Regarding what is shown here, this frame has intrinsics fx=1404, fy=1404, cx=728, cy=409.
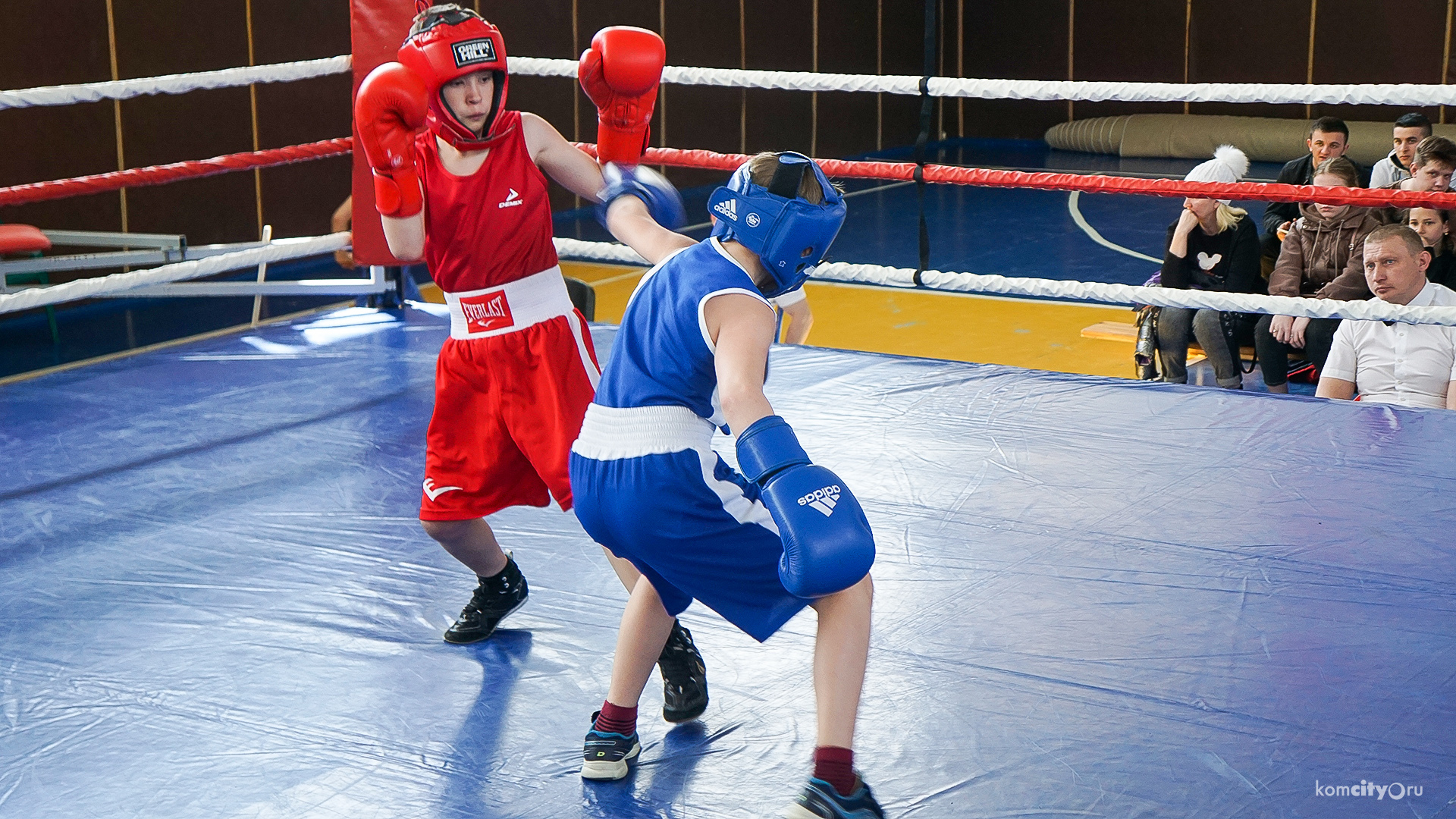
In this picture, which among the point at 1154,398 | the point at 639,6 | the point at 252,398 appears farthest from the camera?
the point at 639,6

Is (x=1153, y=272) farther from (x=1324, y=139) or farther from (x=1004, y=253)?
(x=1324, y=139)

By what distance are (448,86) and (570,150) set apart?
0.27 meters

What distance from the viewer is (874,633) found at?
7.70 feet

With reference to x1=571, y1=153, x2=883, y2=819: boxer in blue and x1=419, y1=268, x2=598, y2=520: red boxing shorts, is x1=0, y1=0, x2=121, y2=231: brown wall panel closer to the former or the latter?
x1=419, y1=268, x2=598, y2=520: red boxing shorts

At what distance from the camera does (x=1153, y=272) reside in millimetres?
7008

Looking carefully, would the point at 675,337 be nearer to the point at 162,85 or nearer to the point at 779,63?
the point at 162,85

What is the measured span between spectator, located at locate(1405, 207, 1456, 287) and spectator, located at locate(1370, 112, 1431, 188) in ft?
1.78

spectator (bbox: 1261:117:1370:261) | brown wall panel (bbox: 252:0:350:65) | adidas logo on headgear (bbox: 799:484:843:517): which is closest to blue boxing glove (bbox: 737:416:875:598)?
adidas logo on headgear (bbox: 799:484:843:517)

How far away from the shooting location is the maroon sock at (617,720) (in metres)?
1.94

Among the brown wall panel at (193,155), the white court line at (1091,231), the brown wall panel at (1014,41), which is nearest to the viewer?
the brown wall panel at (193,155)

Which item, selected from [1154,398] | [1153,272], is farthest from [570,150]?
[1153,272]

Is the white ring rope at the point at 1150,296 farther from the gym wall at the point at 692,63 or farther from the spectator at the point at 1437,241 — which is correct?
the gym wall at the point at 692,63

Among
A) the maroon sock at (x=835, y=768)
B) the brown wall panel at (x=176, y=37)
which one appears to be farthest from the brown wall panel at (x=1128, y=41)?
the maroon sock at (x=835, y=768)

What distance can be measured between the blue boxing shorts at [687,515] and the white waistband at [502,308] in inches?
22.2
